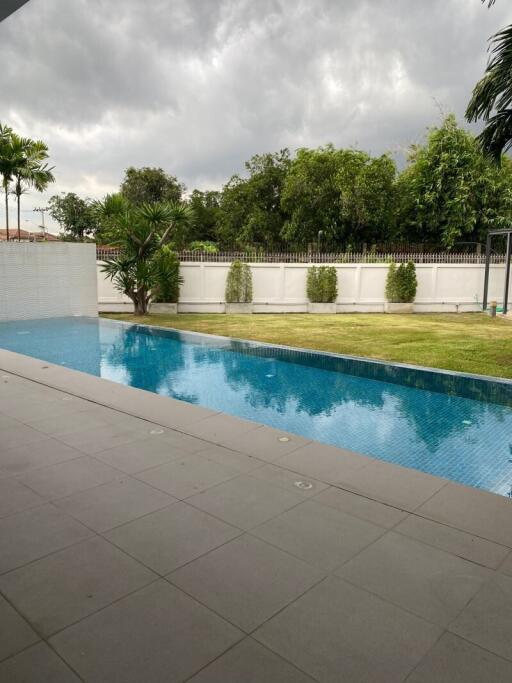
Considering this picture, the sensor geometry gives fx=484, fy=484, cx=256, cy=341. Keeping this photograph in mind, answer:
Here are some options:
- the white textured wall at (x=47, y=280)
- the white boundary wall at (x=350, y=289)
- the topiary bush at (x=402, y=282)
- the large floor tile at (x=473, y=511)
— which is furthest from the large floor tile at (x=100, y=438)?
the topiary bush at (x=402, y=282)

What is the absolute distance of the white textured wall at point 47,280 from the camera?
14.7 metres

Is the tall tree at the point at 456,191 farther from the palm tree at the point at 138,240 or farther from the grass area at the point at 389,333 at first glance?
the palm tree at the point at 138,240

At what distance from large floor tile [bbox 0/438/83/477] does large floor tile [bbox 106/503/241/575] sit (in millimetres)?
1271

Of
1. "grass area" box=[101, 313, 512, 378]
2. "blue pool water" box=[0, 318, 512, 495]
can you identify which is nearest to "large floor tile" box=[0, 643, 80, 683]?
"blue pool water" box=[0, 318, 512, 495]

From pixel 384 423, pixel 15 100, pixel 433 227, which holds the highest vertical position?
pixel 15 100

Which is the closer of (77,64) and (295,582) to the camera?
(295,582)

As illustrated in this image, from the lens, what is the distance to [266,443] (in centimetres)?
424

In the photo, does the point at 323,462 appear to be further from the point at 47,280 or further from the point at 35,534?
the point at 47,280

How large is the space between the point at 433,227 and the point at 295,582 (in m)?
22.7

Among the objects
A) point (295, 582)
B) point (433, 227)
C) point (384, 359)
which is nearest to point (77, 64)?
point (384, 359)

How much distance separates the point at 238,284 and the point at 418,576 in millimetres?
15052

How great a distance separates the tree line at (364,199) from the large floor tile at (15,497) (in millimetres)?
16245

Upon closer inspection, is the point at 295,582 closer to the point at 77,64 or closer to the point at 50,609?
the point at 50,609

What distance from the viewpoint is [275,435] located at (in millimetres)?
4453
